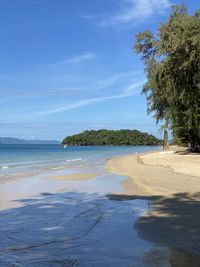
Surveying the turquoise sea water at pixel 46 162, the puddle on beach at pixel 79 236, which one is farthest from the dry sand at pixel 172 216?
the turquoise sea water at pixel 46 162

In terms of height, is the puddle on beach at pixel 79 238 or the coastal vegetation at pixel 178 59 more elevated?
the coastal vegetation at pixel 178 59

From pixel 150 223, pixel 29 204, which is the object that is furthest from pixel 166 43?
pixel 150 223

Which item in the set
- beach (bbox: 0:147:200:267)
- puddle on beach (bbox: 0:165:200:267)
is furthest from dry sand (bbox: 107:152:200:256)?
puddle on beach (bbox: 0:165:200:267)

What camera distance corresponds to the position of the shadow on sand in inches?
279

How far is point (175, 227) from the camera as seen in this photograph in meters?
9.28

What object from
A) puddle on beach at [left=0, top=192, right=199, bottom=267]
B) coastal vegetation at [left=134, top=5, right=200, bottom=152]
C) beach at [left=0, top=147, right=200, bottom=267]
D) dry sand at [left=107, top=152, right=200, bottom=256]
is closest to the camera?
puddle on beach at [left=0, top=192, right=199, bottom=267]

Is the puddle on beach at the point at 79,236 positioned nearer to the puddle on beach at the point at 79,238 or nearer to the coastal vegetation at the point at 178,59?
the puddle on beach at the point at 79,238

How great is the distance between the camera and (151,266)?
256 inches

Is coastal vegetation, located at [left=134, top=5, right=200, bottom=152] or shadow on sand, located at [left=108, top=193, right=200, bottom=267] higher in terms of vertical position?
coastal vegetation, located at [left=134, top=5, right=200, bottom=152]

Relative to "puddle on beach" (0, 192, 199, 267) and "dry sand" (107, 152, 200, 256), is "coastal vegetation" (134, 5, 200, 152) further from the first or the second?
"puddle on beach" (0, 192, 199, 267)

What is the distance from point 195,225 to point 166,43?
22999 millimetres

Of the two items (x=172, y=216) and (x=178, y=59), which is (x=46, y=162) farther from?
(x=172, y=216)

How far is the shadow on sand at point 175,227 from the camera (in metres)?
7.09

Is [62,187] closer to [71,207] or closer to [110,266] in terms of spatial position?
[71,207]
